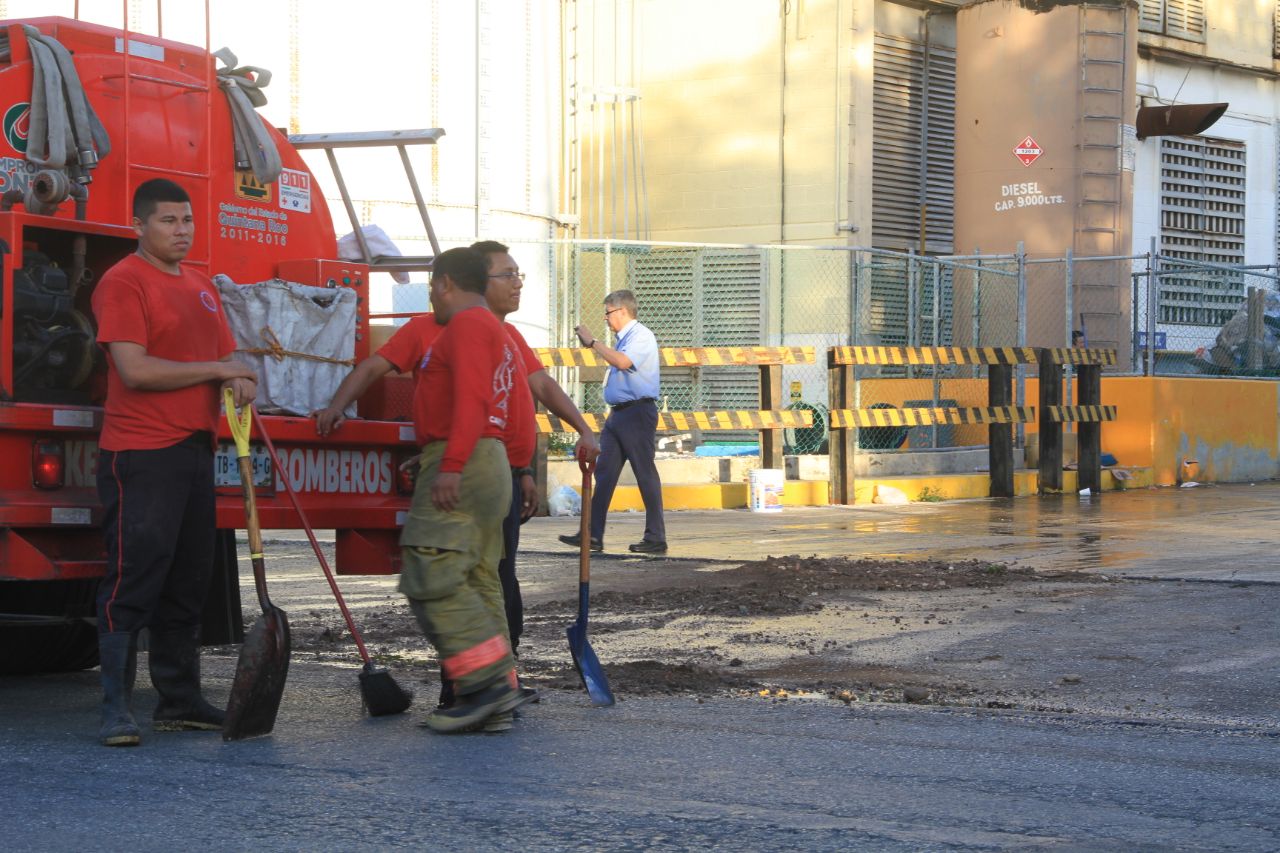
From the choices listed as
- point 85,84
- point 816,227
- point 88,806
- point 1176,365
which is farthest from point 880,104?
point 88,806

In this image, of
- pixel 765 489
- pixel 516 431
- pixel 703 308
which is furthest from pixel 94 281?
pixel 703 308

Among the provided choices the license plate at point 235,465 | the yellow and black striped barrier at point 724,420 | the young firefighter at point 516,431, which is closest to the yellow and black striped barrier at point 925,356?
the yellow and black striped barrier at point 724,420

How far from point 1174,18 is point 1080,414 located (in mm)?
15579

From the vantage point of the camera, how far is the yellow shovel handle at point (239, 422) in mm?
5992

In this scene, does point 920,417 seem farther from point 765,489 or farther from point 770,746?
point 770,746

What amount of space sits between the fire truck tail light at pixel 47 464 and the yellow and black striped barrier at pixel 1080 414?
13.3 meters

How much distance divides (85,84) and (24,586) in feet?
6.51

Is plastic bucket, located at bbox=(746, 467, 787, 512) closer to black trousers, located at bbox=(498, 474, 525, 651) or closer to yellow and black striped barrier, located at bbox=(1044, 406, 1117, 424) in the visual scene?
yellow and black striped barrier, located at bbox=(1044, 406, 1117, 424)

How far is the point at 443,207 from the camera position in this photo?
20.2m

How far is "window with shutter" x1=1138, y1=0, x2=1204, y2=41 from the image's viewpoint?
30875 millimetres

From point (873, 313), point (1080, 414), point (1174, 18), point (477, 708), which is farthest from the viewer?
point (1174, 18)

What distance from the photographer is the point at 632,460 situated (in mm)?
11938

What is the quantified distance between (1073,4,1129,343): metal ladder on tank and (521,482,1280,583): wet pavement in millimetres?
8576

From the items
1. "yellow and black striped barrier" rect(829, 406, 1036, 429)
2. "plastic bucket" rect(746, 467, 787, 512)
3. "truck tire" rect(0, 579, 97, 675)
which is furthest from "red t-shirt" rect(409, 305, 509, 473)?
"yellow and black striped barrier" rect(829, 406, 1036, 429)
